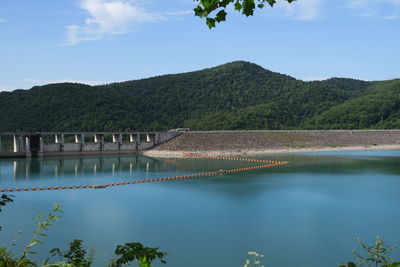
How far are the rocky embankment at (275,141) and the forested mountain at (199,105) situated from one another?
572 inches

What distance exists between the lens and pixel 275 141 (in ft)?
227

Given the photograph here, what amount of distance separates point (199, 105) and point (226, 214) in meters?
91.3

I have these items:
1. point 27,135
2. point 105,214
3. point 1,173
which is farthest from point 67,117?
point 105,214

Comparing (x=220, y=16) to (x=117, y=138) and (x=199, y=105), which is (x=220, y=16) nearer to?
(x=117, y=138)

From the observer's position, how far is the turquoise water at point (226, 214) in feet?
50.8

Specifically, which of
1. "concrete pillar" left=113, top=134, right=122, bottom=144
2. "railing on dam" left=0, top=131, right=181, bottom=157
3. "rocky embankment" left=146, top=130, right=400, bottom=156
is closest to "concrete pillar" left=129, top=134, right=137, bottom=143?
"railing on dam" left=0, top=131, right=181, bottom=157

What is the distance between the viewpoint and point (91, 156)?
61.1 meters

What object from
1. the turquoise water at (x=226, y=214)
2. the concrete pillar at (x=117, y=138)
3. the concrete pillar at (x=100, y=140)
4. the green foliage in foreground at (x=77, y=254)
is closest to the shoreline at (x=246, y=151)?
the concrete pillar at (x=117, y=138)

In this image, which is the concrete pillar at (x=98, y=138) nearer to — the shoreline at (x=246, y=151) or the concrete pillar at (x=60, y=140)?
the concrete pillar at (x=60, y=140)

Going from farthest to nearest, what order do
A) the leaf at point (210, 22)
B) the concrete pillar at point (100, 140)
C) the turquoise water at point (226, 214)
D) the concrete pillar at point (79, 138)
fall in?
1. the concrete pillar at point (100, 140)
2. the concrete pillar at point (79, 138)
3. the turquoise water at point (226, 214)
4. the leaf at point (210, 22)

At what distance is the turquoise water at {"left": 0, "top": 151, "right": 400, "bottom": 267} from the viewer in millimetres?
15477

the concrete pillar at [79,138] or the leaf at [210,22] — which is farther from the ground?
the leaf at [210,22]

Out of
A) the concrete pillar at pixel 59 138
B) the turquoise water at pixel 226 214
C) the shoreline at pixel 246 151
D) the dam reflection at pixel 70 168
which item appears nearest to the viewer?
the turquoise water at pixel 226 214

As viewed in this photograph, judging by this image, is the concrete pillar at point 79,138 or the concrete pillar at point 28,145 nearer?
the concrete pillar at point 28,145
